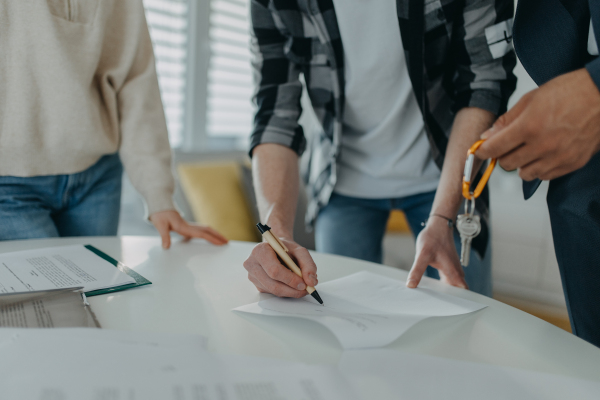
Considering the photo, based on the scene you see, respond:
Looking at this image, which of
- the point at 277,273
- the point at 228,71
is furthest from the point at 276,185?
the point at 228,71

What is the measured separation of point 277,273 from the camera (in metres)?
0.60

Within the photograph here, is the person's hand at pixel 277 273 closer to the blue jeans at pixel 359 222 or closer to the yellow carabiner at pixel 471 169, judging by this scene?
the yellow carabiner at pixel 471 169

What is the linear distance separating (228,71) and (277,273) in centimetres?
264

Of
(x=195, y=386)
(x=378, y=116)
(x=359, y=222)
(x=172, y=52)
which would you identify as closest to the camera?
(x=195, y=386)

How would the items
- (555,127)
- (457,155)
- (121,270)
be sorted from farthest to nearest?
(457,155) → (121,270) → (555,127)

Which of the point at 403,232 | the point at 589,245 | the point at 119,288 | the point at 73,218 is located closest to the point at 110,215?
the point at 73,218

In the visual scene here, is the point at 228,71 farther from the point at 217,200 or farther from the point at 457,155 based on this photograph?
the point at 457,155

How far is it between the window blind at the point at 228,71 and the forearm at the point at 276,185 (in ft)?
6.76

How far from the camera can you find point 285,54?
110cm

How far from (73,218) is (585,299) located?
3.49 feet

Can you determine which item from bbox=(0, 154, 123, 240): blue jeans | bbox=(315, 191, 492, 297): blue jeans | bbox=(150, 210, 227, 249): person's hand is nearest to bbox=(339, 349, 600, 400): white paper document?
bbox=(150, 210, 227, 249): person's hand

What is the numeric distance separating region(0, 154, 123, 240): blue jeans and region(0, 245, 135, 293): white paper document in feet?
0.64

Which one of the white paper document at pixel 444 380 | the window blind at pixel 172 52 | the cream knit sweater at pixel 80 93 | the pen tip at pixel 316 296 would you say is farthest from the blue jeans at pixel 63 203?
the window blind at pixel 172 52

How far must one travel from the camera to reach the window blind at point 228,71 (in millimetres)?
2898
